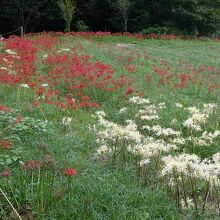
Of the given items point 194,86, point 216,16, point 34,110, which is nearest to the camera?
point 34,110

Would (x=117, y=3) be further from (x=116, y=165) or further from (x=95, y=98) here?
(x=116, y=165)

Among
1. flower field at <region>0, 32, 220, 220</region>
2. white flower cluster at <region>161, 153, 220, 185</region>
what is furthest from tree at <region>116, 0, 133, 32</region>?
white flower cluster at <region>161, 153, 220, 185</region>

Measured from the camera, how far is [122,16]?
97.9 ft

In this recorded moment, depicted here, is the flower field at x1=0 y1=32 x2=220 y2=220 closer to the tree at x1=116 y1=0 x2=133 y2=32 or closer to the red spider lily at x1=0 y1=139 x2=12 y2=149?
the red spider lily at x1=0 y1=139 x2=12 y2=149

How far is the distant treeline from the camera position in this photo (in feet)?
93.9

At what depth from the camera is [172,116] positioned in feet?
27.2

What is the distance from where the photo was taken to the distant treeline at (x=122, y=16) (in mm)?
28609

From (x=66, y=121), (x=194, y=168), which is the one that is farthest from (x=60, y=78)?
(x=194, y=168)

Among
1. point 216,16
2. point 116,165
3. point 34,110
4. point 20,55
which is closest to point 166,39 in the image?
point 216,16

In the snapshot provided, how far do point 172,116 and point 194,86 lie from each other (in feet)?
11.3

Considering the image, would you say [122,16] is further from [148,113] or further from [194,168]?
[194,168]

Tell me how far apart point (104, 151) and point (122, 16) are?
25.3 m

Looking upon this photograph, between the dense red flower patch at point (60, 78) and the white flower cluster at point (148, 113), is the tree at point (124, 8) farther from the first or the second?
the white flower cluster at point (148, 113)

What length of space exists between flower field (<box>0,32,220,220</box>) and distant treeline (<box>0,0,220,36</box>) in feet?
58.3
